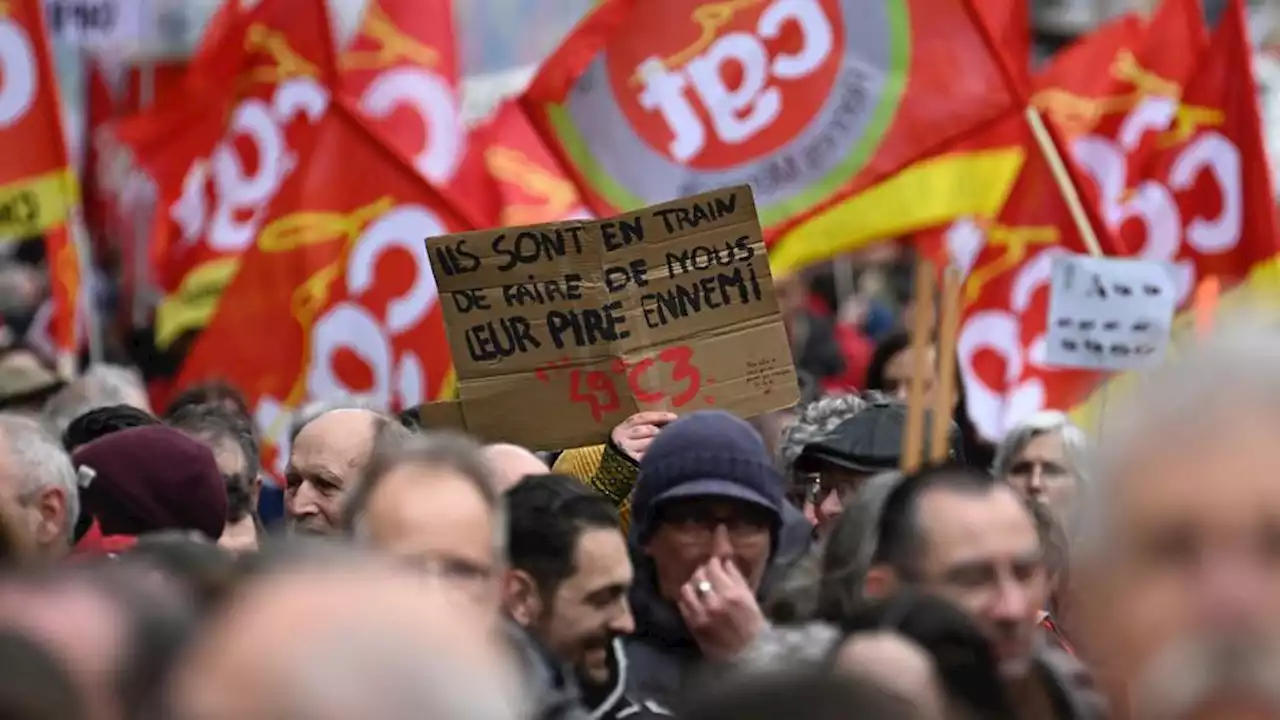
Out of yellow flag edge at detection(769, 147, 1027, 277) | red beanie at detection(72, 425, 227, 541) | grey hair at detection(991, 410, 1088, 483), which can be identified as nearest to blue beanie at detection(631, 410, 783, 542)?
red beanie at detection(72, 425, 227, 541)

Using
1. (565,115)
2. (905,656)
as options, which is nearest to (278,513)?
(565,115)

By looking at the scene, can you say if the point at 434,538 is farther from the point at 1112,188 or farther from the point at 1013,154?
the point at 1112,188

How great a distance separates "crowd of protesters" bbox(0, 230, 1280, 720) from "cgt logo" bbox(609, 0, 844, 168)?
1383 millimetres

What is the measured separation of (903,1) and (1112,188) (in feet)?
6.36

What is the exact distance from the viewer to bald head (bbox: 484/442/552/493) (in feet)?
17.1

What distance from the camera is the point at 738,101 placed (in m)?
8.79

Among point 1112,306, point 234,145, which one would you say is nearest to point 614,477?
point 1112,306

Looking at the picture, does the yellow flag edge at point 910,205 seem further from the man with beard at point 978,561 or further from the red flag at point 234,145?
the man with beard at point 978,561

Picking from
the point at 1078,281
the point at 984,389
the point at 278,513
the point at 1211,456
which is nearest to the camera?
the point at 1211,456

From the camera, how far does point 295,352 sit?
399 inches

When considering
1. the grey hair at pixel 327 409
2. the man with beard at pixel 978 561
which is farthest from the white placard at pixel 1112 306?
the man with beard at pixel 978 561

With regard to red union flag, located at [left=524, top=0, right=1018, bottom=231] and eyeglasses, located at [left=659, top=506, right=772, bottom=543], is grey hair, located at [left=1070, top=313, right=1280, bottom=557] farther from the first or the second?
red union flag, located at [left=524, top=0, right=1018, bottom=231]

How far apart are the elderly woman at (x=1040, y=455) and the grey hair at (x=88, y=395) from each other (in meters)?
3.00

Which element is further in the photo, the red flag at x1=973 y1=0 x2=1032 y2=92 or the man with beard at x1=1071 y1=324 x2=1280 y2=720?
the red flag at x1=973 y1=0 x2=1032 y2=92
